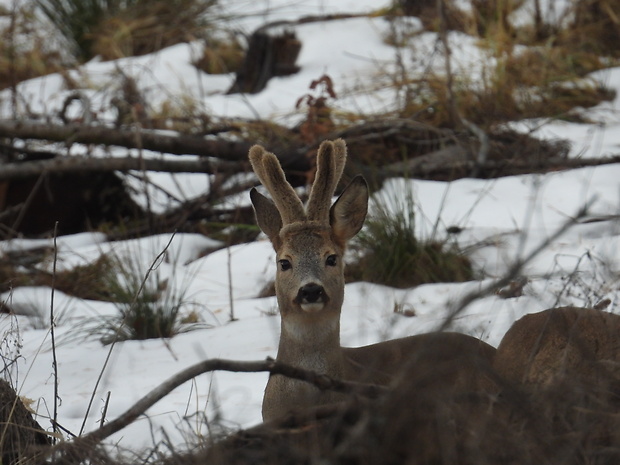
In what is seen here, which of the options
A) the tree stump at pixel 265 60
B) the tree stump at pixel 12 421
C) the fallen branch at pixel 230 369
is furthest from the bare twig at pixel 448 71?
the fallen branch at pixel 230 369

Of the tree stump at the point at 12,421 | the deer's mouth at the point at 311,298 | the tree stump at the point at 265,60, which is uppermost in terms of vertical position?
the tree stump at the point at 265,60

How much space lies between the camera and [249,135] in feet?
28.7

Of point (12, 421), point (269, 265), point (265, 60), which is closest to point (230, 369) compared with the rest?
point (12, 421)

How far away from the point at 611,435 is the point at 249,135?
20.7 ft

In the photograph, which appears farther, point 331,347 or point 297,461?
point 331,347

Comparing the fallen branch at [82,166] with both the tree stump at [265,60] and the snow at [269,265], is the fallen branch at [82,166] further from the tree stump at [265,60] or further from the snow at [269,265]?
the tree stump at [265,60]

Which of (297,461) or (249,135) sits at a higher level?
(249,135)

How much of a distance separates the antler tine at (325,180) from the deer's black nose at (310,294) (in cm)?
35

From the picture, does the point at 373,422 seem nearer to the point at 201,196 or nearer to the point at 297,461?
the point at 297,461

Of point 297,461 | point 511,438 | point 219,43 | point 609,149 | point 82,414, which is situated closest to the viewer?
point 511,438

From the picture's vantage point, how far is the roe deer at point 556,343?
3.25 m

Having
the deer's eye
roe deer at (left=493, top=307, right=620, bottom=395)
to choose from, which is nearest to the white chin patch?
the deer's eye

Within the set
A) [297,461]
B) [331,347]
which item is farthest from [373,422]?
[331,347]

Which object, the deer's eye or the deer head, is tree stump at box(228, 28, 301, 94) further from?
the deer's eye
